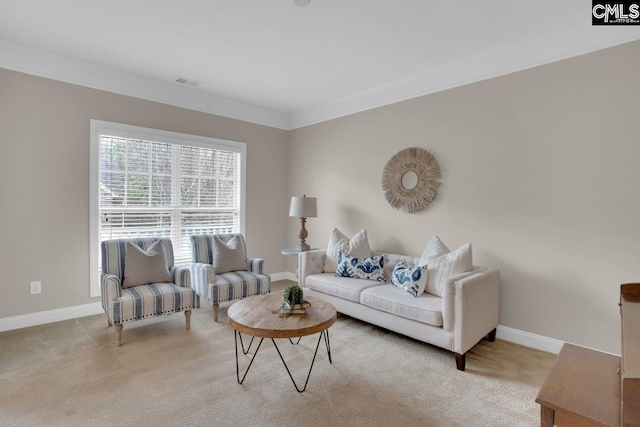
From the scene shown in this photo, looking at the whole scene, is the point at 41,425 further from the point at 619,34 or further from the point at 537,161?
the point at 619,34

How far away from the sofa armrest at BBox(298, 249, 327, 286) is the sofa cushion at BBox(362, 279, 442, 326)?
93 centimetres

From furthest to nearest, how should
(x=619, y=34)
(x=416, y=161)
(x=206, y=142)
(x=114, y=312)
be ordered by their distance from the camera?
(x=206, y=142) → (x=416, y=161) → (x=114, y=312) → (x=619, y=34)

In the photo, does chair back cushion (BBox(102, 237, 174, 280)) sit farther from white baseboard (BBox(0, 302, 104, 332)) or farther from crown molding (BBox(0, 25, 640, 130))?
crown molding (BBox(0, 25, 640, 130))

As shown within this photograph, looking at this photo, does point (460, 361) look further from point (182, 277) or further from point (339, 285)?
point (182, 277)

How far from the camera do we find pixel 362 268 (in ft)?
12.3

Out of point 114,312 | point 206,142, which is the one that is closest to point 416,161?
point 206,142

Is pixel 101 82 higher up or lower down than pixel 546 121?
higher up

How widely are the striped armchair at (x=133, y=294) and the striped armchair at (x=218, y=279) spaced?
22 cm

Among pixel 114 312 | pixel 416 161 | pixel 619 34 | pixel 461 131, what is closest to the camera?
pixel 619 34

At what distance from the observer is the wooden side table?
3.50 ft

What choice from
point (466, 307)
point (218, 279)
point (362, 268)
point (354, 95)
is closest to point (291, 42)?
point (354, 95)

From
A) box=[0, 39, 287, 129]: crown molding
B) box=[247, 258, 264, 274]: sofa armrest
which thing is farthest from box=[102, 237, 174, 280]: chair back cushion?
box=[0, 39, 287, 129]: crown molding

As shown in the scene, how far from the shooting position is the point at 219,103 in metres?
4.74

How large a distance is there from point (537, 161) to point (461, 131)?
799mm
